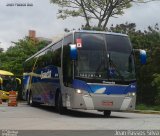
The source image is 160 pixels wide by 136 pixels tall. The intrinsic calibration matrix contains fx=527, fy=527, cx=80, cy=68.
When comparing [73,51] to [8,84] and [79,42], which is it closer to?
[79,42]

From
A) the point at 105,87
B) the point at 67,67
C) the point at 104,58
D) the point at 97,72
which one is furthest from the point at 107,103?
the point at 67,67

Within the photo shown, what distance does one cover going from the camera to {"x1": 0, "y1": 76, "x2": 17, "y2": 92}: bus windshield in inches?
1896

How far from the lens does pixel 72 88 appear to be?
21469 millimetres

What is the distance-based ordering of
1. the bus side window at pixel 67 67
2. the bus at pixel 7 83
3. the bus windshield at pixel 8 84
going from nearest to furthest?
the bus side window at pixel 67 67 < the bus at pixel 7 83 < the bus windshield at pixel 8 84

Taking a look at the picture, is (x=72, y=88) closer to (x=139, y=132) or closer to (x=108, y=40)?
(x=108, y=40)

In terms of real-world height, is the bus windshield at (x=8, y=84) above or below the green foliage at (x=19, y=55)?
below

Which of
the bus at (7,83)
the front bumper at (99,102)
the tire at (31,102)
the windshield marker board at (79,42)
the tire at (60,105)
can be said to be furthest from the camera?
the bus at (7,83)

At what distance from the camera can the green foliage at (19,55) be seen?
57.8 metres

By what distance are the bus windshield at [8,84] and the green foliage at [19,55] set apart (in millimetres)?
8466

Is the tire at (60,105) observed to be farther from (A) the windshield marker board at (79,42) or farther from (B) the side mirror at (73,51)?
(B) the side mirror at (73,51)

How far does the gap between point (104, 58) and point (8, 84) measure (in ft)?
92.5

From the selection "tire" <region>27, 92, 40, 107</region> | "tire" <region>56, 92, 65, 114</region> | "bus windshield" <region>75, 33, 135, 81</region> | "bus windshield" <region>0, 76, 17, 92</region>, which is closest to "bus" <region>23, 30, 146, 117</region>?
"bus windshield" <region>75, 33, 135, 81</region>

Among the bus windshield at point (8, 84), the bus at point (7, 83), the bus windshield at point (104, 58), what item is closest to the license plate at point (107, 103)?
the bus windshield at point (104, 58)

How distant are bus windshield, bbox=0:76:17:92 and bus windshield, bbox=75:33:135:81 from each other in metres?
27.0
